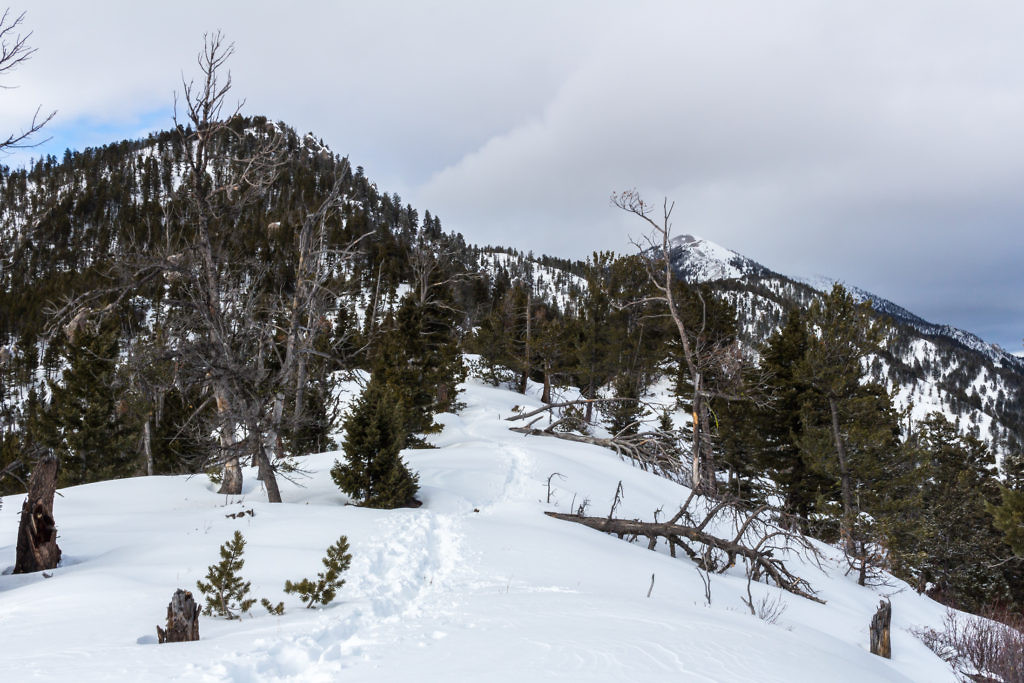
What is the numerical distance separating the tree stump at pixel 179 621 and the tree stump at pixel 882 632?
9.53m

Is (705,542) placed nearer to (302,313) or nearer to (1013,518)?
(302,313)

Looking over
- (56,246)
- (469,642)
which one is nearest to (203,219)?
(469,642)

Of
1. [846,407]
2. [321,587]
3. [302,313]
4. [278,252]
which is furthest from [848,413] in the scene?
[278,252]

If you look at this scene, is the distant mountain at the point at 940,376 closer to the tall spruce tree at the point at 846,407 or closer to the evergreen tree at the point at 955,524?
the evergreen tree at the point at 955,524

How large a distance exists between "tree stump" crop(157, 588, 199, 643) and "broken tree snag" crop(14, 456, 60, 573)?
4.15 metres

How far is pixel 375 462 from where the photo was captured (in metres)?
10.8

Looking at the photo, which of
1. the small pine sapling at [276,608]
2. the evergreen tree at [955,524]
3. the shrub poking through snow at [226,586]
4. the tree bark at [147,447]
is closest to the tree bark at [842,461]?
the evergreen tree at [955,524]

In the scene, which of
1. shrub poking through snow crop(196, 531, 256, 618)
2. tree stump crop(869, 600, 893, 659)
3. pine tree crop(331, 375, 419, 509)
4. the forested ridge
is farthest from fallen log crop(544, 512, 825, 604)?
shrub poking through snow crop(196, 531, 256, 618)

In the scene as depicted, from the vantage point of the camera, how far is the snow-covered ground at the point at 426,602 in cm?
384

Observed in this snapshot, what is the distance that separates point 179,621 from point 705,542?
952 centimetres

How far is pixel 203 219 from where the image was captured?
9.94 meters

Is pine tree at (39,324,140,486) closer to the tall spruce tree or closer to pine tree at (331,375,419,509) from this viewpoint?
pine tree at (331,375,419,509)

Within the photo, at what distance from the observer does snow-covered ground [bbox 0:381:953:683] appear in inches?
151

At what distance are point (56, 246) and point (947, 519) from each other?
105175 millimetres
